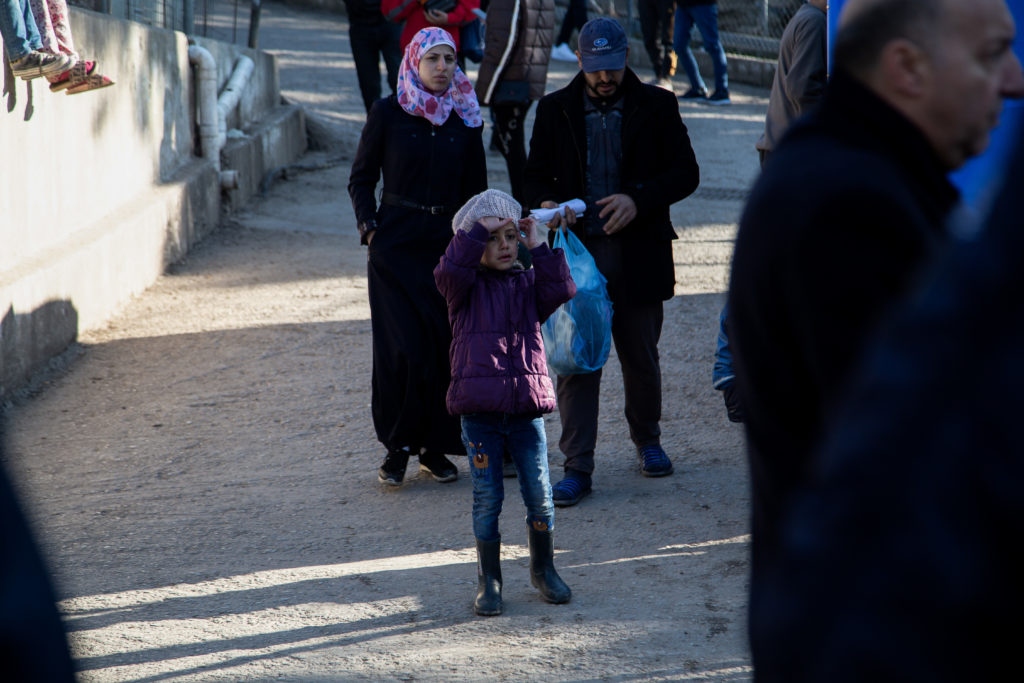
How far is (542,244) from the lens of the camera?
4.23 meters

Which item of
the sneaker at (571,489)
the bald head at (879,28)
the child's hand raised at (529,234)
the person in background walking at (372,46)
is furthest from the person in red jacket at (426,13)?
the bald head at (879,28)

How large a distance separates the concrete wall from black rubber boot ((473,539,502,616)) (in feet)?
10.2

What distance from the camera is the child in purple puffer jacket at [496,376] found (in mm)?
3990

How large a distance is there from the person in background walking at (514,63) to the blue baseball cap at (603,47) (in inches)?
112

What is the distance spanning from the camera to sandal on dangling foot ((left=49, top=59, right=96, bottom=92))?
658cm

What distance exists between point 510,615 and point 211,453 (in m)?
2.18

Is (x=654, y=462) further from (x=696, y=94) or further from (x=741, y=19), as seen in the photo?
(x=741, y=19)

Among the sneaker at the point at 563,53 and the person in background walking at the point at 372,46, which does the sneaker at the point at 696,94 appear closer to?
the sneaker at the point at 563,53

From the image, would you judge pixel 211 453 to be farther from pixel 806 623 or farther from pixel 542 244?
pixel 806 623

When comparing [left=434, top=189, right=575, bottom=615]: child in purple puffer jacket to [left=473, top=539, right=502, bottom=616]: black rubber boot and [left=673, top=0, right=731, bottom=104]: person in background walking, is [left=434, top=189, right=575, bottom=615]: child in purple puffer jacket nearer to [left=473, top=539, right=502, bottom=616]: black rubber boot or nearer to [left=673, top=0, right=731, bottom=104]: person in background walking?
[left=473, top=539, right=502, bottom=616]: black rubber boot

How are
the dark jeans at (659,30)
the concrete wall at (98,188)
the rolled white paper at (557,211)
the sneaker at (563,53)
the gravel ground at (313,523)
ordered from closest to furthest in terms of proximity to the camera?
the gravel ground at (313,523), the rolled white paper at (557,211), the concrete wall at (98,188), the dark jeans at (659,30), the sneaker at (563,53)

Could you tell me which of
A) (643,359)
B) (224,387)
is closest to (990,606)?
(643,359)

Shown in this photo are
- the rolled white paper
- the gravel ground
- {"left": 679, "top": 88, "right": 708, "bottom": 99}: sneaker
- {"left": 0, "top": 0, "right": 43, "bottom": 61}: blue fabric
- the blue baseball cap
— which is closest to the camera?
the gravel ground

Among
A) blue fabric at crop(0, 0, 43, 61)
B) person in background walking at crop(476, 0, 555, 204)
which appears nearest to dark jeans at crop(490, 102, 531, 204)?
person in background walking at crop(476, 0, 555, 204)
